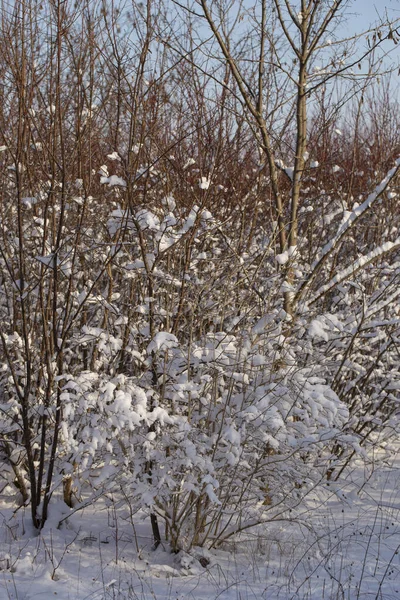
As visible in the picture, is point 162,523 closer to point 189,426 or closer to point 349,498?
point 189,426

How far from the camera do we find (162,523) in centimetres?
413

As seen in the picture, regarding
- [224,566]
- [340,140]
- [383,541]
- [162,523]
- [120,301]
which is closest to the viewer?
[224,566]

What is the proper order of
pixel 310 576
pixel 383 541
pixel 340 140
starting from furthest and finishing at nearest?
pixel 340 140, pixel 383 541, pixel 310 576

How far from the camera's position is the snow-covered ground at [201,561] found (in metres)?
3.10

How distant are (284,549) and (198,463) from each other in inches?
41.2

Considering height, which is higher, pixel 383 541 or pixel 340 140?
pixel 340 140

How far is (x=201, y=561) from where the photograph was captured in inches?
140

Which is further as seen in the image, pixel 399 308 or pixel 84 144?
pixel 399 308

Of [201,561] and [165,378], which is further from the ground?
[165,378]

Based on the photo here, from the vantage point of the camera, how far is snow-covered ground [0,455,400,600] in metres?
3.10

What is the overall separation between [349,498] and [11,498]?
8.69 feet

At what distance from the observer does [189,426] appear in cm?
330

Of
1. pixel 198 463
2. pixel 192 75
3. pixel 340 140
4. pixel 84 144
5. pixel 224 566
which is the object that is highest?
pixel 340 140

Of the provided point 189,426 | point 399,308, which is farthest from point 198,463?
point 399,308
